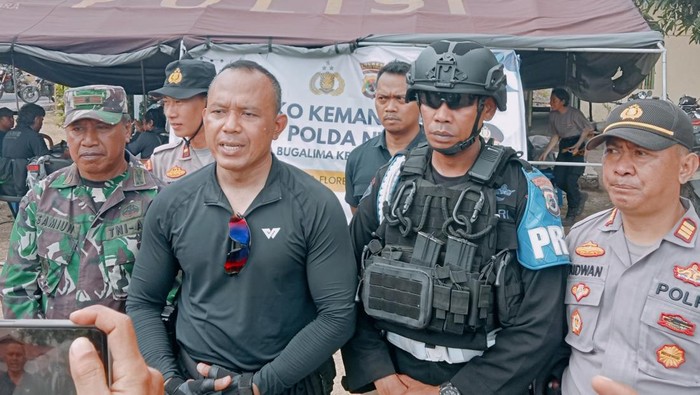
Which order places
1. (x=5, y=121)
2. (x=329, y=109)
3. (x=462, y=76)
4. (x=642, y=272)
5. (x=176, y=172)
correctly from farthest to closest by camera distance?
1. (x=5, y=121)
2. (x=329, y=109)
3. (x=176, y=172)
4. (x=462, y=76)
5. (x=642, y=272)

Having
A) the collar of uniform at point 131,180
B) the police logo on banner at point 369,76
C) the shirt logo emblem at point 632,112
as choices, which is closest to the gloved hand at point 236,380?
the collar of uniform at point 131,180

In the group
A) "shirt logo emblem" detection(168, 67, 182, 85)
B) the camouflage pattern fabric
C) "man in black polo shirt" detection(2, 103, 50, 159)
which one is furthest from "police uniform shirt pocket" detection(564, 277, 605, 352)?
"man in black polo shirt" detection(2, 103, 50, 159)

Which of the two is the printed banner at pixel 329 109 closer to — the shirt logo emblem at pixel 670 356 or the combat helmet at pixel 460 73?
the combat helmet at pixel 460 73

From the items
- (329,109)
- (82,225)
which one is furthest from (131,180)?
Result: (329,109)

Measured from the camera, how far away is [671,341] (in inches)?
76.0

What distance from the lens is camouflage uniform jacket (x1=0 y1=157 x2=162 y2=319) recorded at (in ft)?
8.00

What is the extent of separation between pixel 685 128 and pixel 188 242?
5.36 feet

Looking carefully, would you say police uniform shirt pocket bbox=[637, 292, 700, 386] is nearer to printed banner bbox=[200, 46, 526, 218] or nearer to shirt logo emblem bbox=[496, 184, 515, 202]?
shirt logo emblem bbox=[496, 184, 515, 202]

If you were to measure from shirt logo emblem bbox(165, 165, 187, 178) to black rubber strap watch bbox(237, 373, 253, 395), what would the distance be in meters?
1.64

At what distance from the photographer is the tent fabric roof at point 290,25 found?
22.6 ft

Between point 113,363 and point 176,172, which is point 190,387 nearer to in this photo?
point 113,363

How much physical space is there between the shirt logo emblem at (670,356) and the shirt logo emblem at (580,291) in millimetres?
273

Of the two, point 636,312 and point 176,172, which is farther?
point 176,172

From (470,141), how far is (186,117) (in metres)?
1.79
